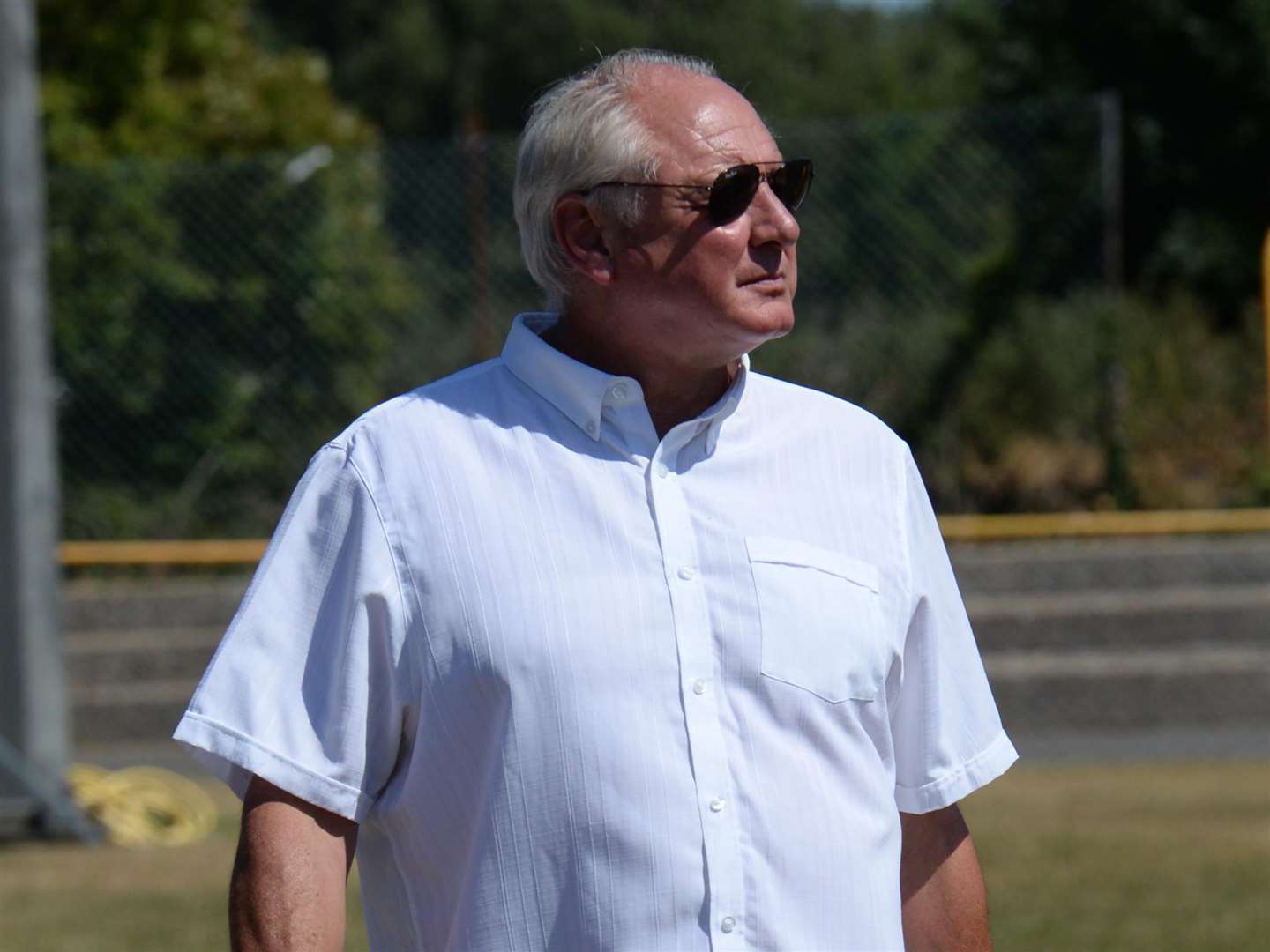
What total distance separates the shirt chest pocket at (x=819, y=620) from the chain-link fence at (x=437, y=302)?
7548mm

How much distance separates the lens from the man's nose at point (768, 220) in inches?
88.4

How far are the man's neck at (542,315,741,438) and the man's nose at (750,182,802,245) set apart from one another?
151 millimetres

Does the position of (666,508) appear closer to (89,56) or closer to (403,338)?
(403,338)

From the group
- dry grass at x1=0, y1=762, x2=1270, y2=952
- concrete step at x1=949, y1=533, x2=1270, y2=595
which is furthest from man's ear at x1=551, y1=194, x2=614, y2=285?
concrete step at x1=949, y1=533, x2=1270, y2=595

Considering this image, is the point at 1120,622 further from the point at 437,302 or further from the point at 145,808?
the point at 145,808

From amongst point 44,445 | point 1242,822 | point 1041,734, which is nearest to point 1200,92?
point 1041,734

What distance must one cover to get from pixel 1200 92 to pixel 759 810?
37.8 feet

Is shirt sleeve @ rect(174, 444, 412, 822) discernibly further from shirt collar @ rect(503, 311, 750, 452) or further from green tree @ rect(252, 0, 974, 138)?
green tree @ rect(252, 0, 974, 138)

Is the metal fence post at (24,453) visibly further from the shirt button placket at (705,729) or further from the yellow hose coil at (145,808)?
the shirt button placket at (705,729)

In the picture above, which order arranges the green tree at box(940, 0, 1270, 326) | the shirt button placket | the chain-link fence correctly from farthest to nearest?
the green tree at box(940, 0, 1270, 326) < the chain-link fence < the shirt button placket

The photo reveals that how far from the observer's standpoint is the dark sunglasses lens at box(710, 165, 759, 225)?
2213 millimetres

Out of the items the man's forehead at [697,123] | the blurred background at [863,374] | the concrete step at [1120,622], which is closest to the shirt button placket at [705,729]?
the man's forehead at [697,123]

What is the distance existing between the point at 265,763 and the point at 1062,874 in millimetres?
4798

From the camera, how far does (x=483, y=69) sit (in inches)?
1726
